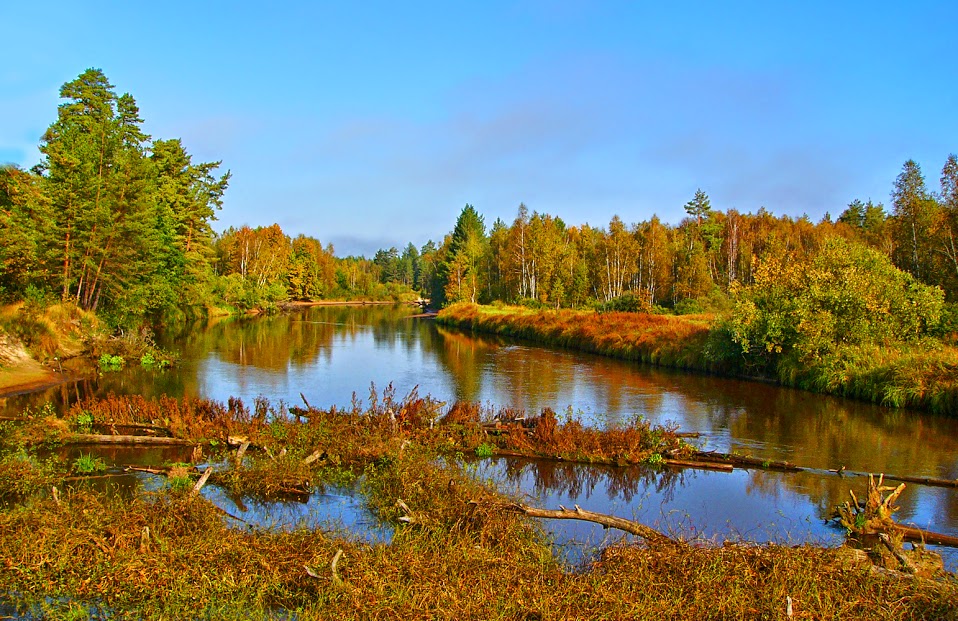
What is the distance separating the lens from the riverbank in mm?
22922

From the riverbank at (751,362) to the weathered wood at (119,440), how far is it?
23585 millimetres

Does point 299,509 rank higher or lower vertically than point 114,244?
lower

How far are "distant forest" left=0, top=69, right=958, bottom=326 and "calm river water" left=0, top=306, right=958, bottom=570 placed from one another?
6618 millimetres

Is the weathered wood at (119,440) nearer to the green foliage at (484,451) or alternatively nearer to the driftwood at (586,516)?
the green foliage at (484,451)

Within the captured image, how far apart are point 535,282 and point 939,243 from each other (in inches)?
1780

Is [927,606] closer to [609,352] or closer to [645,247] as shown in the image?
[609,352]

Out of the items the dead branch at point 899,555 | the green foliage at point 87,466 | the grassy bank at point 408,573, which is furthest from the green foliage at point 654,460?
the green foliage at point 87,466

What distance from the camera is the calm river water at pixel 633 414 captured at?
41.0 feet

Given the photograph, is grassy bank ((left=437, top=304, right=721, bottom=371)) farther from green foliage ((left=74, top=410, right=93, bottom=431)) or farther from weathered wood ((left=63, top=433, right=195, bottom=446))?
green foliage ((left=74, top=410, right=93, bottom=431))

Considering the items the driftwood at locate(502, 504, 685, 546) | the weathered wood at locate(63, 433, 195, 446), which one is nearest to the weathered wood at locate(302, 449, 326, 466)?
the weathered wood at locate(63, 433, 195, 446)

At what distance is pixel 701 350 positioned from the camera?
33.1m

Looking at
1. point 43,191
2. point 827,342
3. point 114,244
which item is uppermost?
point 43,191

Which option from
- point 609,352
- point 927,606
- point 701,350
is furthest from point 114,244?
point 927,606

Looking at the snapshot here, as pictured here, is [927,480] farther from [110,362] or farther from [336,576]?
[110,362]
